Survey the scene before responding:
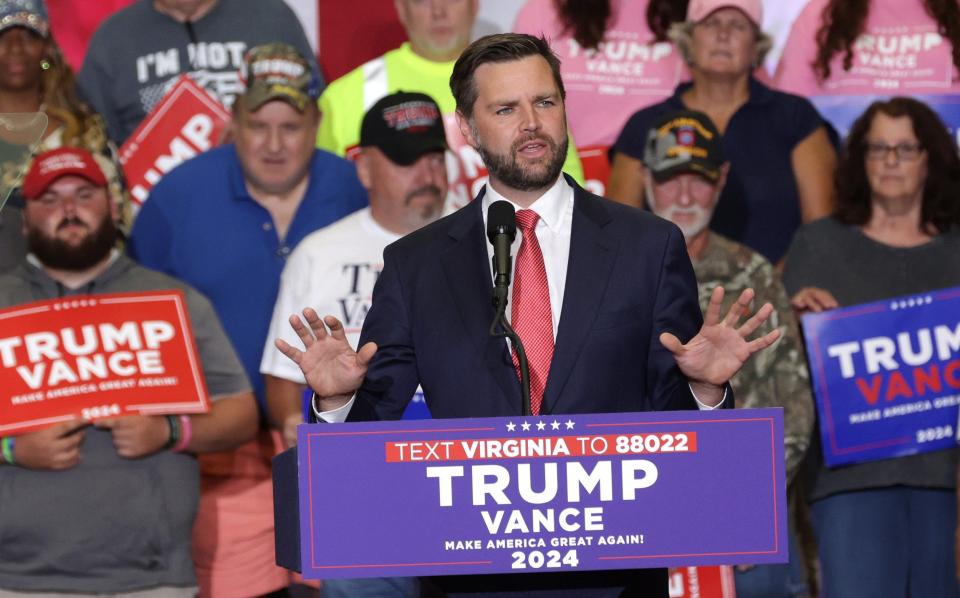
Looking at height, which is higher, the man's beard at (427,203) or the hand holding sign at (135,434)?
the man's beard at (427,203)

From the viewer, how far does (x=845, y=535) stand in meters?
4.77

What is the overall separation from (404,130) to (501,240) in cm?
235

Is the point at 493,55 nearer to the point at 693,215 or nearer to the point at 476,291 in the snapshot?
the point at 476,291

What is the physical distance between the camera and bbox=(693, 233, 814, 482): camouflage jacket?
4676 millimetres

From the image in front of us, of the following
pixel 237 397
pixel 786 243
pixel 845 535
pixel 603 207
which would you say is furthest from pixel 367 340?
pixel 786 243

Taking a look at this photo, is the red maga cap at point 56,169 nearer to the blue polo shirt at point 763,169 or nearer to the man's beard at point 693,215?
the man's beard at point 693,215

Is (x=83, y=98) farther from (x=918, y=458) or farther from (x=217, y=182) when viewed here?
(x=918, y=458)

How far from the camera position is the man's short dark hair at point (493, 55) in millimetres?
2988

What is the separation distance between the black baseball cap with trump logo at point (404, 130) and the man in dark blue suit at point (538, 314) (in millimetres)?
1909

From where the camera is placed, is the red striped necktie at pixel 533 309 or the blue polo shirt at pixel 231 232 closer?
the red striped necktie at pixel 533 309

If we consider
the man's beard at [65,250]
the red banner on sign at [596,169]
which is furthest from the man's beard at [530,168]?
the red banner on sign at [596,169]

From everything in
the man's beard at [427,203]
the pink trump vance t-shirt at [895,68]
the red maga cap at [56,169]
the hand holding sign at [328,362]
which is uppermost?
the pink trump vance t-shirt at [895,68]

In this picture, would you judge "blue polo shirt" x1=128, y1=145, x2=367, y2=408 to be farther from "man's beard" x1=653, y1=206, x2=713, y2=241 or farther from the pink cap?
the pink cap

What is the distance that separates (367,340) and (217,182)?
8.04ft
